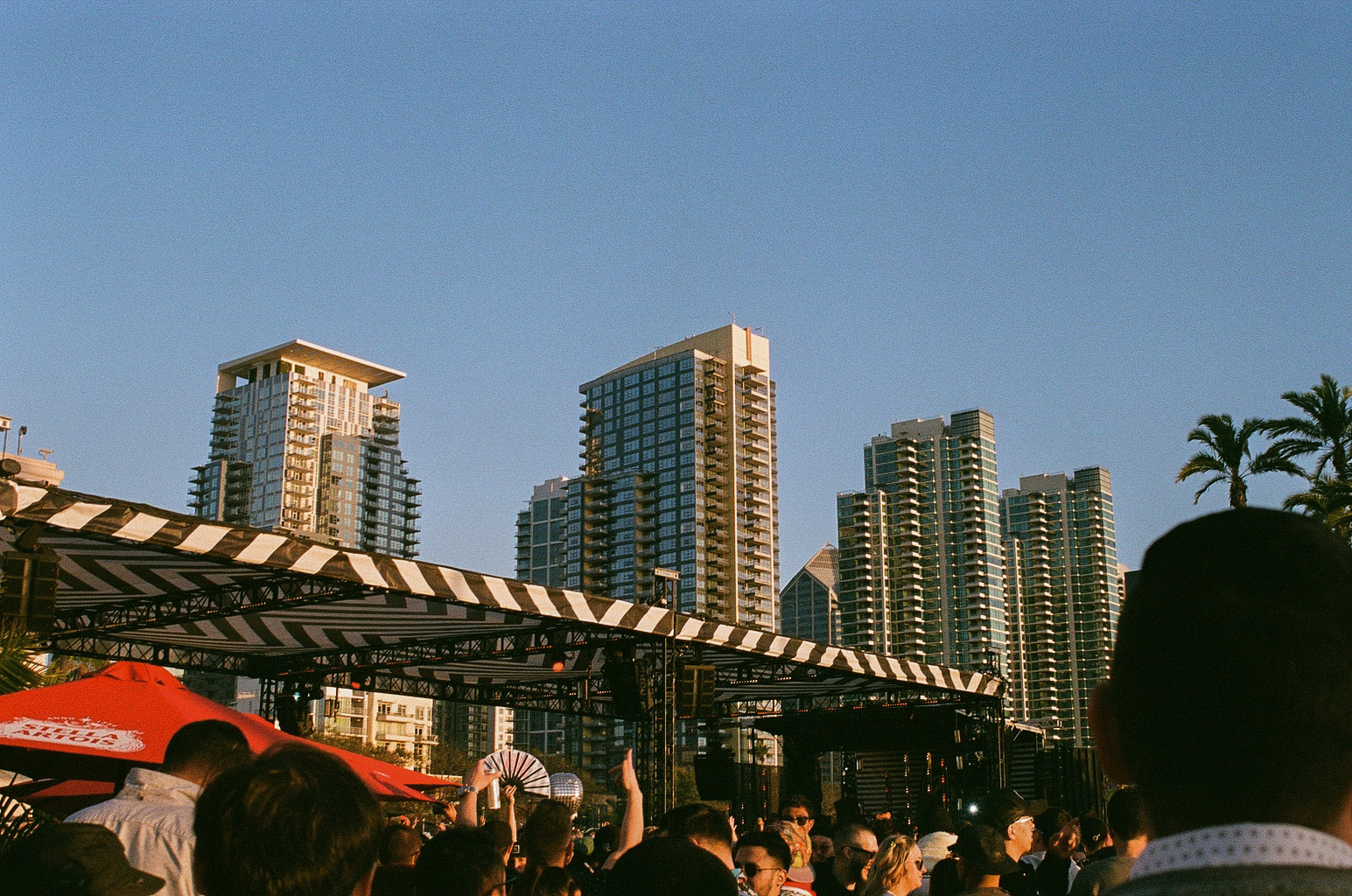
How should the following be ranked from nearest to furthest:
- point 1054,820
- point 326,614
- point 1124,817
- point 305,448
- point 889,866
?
1. point 889,866
2. point 1124,817
3. point 1054,820
4. point 326,614
5. point 305,448

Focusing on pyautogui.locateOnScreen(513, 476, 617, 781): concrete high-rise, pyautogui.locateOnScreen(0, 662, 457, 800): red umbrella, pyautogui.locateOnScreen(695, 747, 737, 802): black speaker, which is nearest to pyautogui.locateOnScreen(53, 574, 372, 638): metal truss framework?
pyautogui.locateOnScreen(0, 662, 457, 800): red umbrella

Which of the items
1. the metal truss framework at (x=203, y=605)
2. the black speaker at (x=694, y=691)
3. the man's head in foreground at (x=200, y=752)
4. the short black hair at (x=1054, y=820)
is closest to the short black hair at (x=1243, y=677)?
the man's head in foreground at (x=200, y=752)

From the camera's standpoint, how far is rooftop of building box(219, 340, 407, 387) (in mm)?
163750

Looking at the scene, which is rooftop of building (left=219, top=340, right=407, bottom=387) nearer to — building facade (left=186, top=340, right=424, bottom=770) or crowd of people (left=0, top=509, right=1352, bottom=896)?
building facade (left=186, top=340, right=424, bottom=770)

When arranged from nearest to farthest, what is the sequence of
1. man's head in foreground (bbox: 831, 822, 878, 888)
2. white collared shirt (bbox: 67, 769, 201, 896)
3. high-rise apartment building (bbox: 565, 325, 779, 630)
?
white collared shirt (bbox: 67, 769, 201, 896) → man's head in foreground (bbox: 831, 822, 878, 888) → high-rise apartment building (bbox: 565, 325, 779, 630)

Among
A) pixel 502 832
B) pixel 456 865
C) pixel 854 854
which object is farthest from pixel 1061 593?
pixel 456 865

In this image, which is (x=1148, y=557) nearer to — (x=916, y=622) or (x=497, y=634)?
(x=497, y=634)

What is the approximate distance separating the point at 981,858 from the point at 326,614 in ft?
49.5

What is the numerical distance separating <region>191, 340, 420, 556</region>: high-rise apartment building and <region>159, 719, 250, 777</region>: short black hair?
15861 centimetres

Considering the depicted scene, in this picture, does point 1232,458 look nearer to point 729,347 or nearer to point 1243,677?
point 1243,677

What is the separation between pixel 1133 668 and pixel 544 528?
16035 centimetres

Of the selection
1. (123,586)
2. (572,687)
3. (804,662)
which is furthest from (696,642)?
(572,687)

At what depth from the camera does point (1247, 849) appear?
1.04m

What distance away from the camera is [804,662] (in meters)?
20.8
